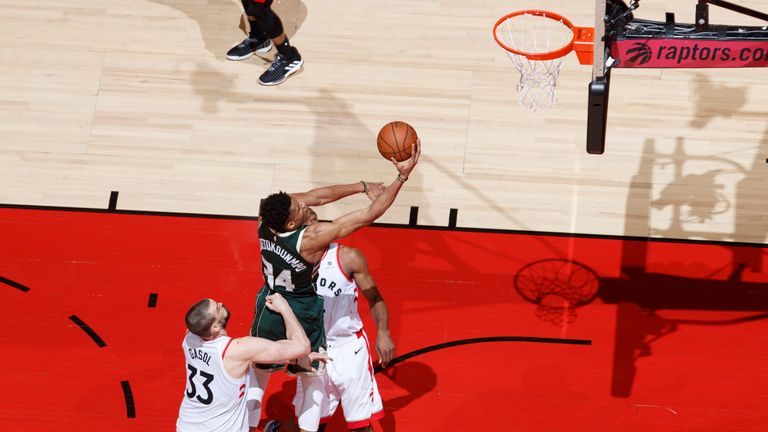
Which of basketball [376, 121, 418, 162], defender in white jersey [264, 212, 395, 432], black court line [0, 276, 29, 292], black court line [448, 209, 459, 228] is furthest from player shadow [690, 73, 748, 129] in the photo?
black court line [0, 276, 29, 292]

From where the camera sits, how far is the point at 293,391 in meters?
6.66

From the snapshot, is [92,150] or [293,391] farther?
[92,150]

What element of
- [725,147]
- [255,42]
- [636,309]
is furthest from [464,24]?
[636,309]

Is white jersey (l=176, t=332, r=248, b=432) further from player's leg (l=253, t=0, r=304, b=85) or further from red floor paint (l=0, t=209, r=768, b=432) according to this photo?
player's leg (l=253, t=0, r=304, b=85)

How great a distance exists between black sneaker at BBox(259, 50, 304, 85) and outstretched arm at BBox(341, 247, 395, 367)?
10.4ft

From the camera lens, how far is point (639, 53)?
605 centimetres

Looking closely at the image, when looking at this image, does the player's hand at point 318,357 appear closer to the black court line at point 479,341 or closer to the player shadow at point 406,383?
the player shadow at point 406,383

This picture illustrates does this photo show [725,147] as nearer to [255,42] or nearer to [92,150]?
[255,42]

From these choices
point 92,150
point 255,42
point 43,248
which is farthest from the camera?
point 255,42

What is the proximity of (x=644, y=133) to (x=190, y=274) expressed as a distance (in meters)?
3.79

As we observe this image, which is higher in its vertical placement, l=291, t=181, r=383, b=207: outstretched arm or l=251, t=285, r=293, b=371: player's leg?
l=291, t=181, r=383, b=207: outstretched arm

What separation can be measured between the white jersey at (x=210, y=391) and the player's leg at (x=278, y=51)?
3.61 metres

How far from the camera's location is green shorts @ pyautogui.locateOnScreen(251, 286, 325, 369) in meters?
5.59

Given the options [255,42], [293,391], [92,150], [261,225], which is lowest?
[293,391]
